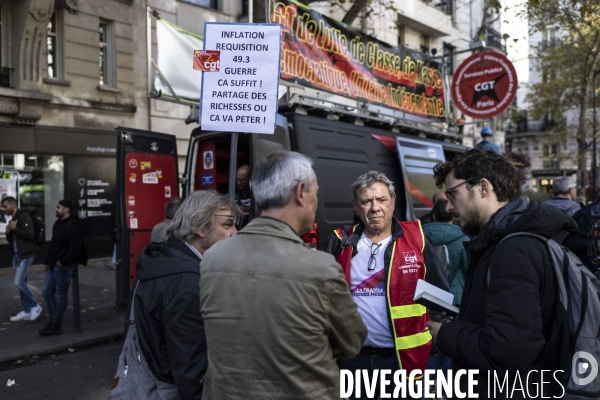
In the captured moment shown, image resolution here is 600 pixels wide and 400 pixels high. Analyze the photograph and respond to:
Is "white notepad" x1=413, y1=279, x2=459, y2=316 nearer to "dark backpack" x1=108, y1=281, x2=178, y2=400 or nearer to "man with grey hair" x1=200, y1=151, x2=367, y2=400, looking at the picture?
"man with grey hair" x1=200, y1=151, x2=367, y2=400

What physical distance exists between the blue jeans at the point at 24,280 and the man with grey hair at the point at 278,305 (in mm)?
6927

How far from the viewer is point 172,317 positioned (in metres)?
2.40

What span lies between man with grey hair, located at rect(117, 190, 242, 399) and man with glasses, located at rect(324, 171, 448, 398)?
89cm

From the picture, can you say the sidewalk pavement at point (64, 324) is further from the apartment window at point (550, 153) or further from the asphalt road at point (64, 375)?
the apartment window at point (550, 153)

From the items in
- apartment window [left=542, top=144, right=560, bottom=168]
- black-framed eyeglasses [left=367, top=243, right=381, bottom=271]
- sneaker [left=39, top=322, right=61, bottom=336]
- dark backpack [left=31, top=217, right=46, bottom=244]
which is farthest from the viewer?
apartment window [left=542, top=144, right=560, bottom=168]

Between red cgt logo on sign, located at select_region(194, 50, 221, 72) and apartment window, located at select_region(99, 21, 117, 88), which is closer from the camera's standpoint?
red cgt logo on sign, located at select_region(194, 50, 221, 72)

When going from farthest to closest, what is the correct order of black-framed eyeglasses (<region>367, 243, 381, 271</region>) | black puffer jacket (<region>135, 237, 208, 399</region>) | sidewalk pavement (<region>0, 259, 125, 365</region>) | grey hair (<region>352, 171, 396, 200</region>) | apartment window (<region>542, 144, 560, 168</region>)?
apartment window (<region>542, 144, 560, 168</region>), sidewalk pavement (<region>0, 259, 125, 365</region>), grey hair (<region>352, 171, 396, 200</region>), black-framed eyeglasses (<region>367, 243, 381, 271</region>), black puffer jacket (<region>135, 237, 208, 399</region>)

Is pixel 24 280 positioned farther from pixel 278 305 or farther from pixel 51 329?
pixel 278 305

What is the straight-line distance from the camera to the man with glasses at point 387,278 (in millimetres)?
3229

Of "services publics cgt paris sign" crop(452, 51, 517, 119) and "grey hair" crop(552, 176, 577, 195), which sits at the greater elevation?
"services publics cgt paris sign" crop(452, 51, 517, 119)

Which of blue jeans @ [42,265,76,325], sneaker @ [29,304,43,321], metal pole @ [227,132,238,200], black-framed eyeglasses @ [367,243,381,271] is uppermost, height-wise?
metal pole @ [227,132,238,200]

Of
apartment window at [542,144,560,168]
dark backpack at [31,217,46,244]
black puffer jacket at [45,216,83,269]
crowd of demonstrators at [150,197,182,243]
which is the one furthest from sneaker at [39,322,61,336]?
apartment window at [542,144,560,168]

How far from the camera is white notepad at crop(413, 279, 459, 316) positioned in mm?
2430

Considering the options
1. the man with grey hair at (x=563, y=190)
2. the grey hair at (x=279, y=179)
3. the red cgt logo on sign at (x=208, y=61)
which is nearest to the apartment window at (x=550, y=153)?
the man with grey hair at (x=563, y=190)
